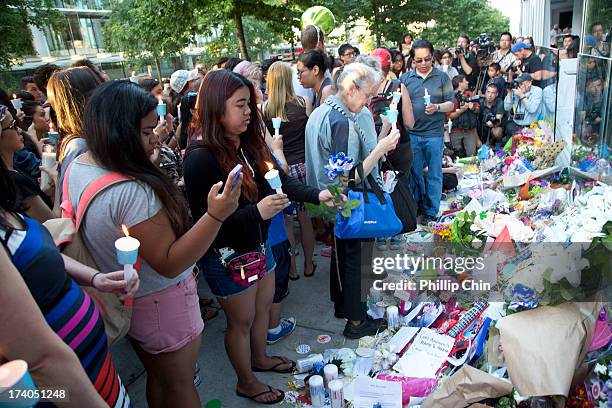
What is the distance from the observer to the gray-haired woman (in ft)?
9.11

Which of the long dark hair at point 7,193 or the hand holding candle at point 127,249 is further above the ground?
the long dark hair at point 7,193

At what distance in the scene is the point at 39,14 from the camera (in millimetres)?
13234

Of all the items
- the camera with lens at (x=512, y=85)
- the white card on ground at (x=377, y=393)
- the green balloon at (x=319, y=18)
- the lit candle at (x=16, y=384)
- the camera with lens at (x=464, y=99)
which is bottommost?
the white card on ground at (x=377, y=393)

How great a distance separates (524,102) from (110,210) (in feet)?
20.2

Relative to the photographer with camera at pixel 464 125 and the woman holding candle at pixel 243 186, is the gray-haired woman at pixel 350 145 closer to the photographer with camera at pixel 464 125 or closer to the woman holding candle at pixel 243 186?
the woman holding candle at pixel 243 186

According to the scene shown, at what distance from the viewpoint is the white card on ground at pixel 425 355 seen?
97.7 inches

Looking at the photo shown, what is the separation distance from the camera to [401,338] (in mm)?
2787

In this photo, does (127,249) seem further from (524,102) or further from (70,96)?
(524,102)

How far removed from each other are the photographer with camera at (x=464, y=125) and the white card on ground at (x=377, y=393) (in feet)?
16.9

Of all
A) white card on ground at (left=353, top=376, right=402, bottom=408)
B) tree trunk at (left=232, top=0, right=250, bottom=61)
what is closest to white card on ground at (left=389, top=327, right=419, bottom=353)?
white card on ground at (left=353, top=376, right=402, bottom=408)

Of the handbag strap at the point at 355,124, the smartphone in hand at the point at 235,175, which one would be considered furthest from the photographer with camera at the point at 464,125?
the smartphone in hand at the point at 235,175

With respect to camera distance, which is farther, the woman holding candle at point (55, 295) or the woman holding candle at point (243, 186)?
the woman holding candle at point (243, 186)

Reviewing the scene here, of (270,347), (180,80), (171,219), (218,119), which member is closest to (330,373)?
(270,347)

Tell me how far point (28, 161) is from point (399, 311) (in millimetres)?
2727
